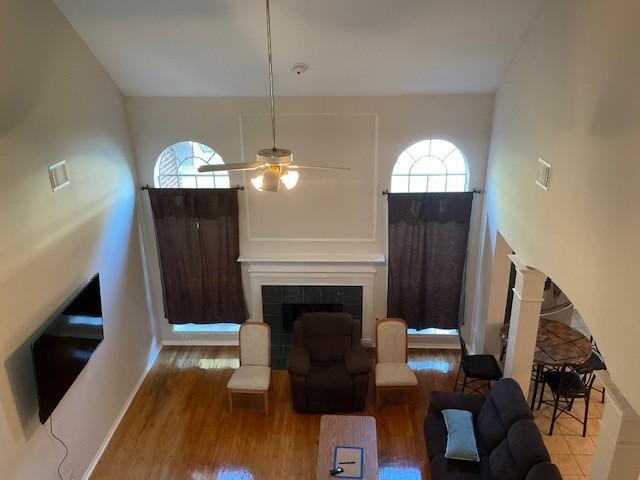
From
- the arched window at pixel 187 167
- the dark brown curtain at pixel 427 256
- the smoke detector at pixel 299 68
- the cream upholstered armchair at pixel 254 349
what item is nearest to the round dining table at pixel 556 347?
the dark brown curtain at pixel 427 256

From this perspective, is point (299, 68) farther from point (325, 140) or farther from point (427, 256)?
point (427, 256)

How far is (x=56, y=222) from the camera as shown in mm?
4355

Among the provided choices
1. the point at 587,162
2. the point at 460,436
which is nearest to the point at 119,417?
the point at 460,436

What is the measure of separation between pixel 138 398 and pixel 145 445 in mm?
800

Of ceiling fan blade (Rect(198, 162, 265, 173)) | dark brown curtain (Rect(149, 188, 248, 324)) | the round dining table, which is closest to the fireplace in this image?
dark brown curtain (Rect(149, 188, 248, 324))

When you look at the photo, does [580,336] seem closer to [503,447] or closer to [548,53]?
[503,447]

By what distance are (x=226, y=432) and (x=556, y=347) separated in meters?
3.68

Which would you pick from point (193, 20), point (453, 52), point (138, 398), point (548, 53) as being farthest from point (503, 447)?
point (193, 20)

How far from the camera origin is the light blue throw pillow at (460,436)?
4.52 meters

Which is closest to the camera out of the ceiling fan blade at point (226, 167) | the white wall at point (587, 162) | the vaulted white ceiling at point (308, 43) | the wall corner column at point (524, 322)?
the white wall at point (587, 162)

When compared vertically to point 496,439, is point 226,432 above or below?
below

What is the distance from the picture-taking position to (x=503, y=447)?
4426 mm

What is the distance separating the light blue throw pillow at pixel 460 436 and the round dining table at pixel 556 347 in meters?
1.03

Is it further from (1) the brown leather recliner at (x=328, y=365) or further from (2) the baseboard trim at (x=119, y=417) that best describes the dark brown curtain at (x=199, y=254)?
(1) the brown leather recliner at (x=328, y=365)
